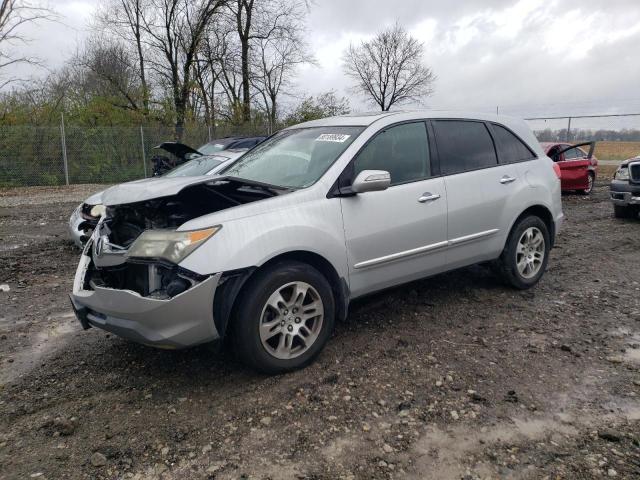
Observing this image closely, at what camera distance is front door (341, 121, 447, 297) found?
371 centimetres

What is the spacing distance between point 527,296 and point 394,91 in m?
32.1

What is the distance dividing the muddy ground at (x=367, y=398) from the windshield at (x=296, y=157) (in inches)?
52.8

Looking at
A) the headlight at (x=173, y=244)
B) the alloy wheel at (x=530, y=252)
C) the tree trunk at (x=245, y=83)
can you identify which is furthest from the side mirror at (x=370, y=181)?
the tree trunk at (x=245, y=83)

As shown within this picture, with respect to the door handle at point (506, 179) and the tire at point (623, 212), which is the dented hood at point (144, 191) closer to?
the door handle at point (506, 179)

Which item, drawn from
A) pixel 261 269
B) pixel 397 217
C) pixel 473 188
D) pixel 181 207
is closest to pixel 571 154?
pixel 473 188

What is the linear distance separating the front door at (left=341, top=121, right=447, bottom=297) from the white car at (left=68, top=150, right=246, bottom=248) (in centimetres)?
225

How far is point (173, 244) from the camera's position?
305 centimetres

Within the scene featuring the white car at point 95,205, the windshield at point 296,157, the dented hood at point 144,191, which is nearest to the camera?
the dented hood at point 144,191

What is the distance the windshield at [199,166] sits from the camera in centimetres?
736

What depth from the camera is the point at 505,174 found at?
188 inches

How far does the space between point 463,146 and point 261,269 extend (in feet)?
7.81

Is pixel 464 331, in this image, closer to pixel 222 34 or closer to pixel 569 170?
pixel 569 170

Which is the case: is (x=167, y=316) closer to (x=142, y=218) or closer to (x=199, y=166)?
(x=142, y=218)

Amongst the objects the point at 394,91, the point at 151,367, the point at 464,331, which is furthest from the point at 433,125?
the point at 394,91
